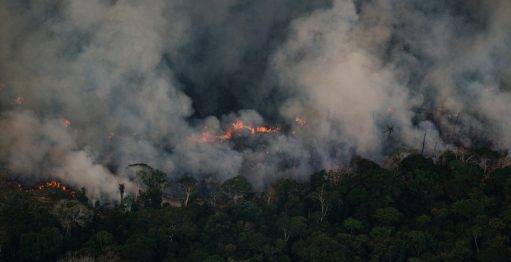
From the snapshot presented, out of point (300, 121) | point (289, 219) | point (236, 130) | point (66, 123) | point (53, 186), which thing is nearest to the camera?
point (289, 219)

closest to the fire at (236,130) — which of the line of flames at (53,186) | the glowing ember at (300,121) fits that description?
the glowing ember at (300,121)

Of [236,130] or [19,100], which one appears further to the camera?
[236,130]

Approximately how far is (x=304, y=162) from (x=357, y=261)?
2796 centimetres

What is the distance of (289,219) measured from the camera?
237ft

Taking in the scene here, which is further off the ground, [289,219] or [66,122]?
[66,122]

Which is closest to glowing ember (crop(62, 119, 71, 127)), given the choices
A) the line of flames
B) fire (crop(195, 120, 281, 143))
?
the line of flames

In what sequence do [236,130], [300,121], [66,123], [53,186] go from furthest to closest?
[236,130] < [300,121] < [66,123] < [53,186]

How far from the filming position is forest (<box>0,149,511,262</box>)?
213 feet

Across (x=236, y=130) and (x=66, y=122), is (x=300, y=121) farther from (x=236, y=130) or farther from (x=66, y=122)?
(x=66, y=122)

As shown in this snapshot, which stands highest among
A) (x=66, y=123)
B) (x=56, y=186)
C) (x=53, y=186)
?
(x=66, y=123)

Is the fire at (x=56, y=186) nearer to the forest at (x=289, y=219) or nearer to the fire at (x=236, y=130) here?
the forest at (x=289, y=219)

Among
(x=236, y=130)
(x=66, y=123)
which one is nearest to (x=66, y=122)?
(x=66, y=123)

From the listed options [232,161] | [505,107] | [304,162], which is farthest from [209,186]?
[505,107]

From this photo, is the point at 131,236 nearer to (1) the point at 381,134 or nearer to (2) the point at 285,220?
(2) the point at 285,220
